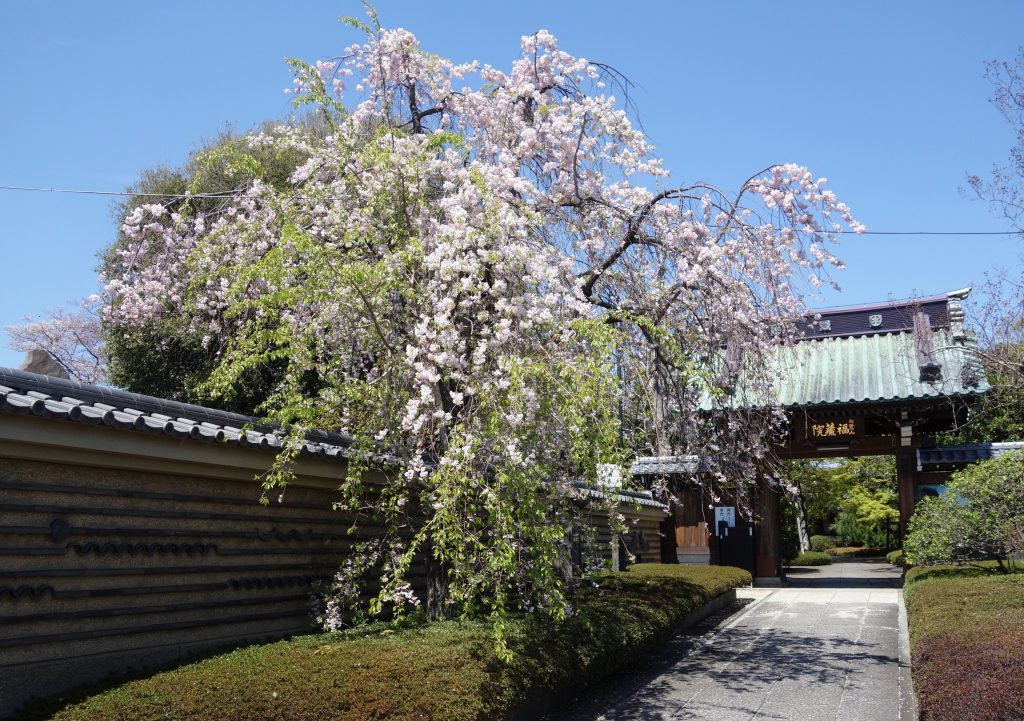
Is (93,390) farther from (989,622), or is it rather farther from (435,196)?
(989,622)

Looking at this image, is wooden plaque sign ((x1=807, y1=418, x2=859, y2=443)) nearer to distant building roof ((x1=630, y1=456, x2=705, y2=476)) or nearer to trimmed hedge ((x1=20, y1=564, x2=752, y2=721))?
distant building roof ((x1=630, y1=456, x2=705, y2=476))

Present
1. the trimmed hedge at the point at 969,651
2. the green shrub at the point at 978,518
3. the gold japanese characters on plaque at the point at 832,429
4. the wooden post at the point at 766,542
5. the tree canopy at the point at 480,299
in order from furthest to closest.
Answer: the wooden post at the point at 766,542, the gold japanese characters on plaque at the point at 832,429, the green shrub at the point at 978,518, the tree canopy at the point at 480,299, the trimmed hedge at the point at 969,651

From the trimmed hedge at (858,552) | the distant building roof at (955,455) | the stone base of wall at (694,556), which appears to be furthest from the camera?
the trimmed hedge at (858,552)

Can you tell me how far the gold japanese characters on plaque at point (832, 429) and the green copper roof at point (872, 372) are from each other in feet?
3.36

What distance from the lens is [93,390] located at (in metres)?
7.61

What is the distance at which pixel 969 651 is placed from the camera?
760cm

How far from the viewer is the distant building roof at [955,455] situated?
68.6 feet

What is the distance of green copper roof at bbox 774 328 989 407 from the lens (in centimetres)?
2031

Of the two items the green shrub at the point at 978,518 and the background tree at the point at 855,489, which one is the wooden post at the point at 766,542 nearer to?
the green shrub at the point at 978,518

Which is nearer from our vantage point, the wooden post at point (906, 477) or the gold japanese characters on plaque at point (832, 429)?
A: the wooden post at point (906, 477)

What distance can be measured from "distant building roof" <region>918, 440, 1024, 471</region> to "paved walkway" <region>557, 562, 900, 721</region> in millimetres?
4839

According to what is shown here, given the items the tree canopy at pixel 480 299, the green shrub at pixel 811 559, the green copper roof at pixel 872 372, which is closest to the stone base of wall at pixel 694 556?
the green copper roof at pixel 872 372

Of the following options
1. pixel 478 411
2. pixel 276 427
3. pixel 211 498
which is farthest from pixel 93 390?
pixel 478 411

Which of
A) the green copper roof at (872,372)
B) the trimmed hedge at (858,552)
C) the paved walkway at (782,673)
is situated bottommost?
the trimmed hedge at (858,552)
